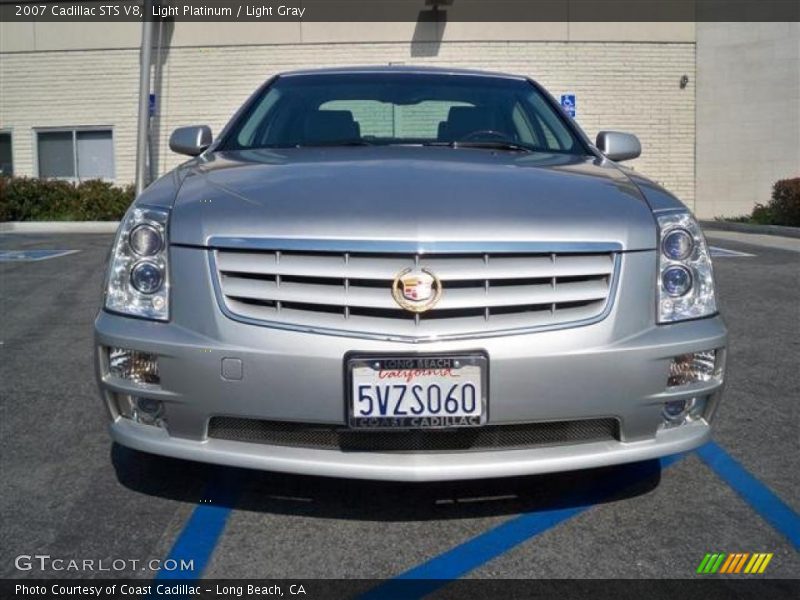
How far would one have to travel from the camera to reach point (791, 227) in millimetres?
14836

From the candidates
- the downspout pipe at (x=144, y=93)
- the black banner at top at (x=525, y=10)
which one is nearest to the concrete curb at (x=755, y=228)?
the black banner at top at (x=525, y=10)

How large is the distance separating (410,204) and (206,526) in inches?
49.4

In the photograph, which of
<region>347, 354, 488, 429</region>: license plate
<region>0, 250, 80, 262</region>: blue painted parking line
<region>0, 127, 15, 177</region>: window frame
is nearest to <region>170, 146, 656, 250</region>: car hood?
<region>347, 354, 488, 429</region>: license plate

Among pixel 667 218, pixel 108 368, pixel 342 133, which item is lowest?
pixel 108 368

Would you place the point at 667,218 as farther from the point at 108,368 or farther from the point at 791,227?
the point at 791,227

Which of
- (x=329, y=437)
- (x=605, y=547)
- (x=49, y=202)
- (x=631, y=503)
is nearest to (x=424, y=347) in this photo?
(x=329, y=437)

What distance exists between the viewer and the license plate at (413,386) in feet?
8.43

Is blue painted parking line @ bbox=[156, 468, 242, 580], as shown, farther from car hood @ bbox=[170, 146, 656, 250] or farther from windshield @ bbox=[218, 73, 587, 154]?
windshield @ bbox=[218, 73, 587, 154]

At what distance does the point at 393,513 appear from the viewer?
3.06 m

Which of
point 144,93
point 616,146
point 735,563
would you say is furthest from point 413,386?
point 144,93

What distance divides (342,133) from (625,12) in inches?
592

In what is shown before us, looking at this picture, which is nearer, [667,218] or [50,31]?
[667,218]

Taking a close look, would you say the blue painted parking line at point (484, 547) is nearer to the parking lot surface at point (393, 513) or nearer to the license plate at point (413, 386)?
the parking lot surface at point (393, 513)

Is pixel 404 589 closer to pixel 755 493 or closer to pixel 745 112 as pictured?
pixel 755 493
